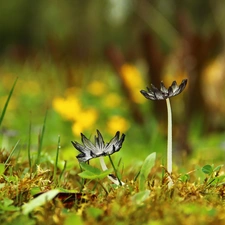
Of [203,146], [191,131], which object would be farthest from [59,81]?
[203,146]

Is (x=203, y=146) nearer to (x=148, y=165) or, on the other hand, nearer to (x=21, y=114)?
(x=21, y=114)

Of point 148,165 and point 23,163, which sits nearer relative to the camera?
point 148,165

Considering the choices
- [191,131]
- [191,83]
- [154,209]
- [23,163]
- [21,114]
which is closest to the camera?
[154,209]

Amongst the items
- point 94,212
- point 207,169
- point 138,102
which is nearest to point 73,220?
point 94,212

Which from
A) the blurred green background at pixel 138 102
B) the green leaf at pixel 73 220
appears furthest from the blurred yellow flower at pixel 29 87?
the green leaf at pixel 73 220

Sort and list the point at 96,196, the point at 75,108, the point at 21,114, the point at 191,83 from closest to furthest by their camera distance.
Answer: the point at 96,196 < the point at 75,108 < the point at 191,83 < the point at 21,114

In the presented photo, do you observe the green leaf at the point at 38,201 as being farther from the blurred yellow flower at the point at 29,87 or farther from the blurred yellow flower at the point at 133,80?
the blurred yellow flower at the point at 29,87
